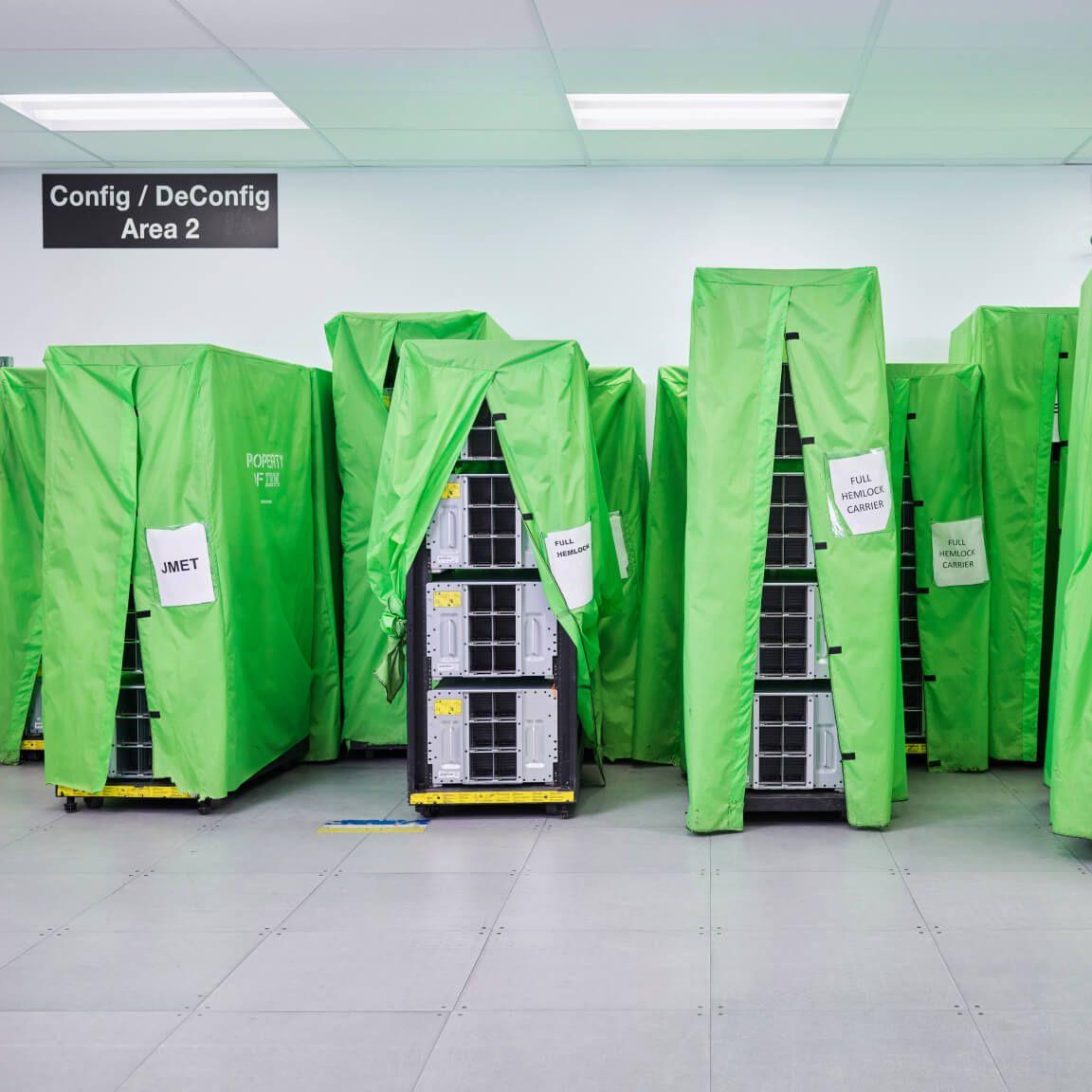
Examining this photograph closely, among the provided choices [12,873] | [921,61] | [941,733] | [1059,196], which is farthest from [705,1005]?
[1059,196]

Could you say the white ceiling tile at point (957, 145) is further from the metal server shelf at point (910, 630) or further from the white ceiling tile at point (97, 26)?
the white ceiling tile at point (97, 26)

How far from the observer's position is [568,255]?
261 inches

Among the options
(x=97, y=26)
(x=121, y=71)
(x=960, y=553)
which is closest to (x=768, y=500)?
(x=960, y=553)

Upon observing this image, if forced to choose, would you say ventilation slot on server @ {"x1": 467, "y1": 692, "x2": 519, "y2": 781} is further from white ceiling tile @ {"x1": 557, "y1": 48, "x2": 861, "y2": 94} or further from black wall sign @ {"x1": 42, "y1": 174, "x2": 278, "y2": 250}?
black wall sign @ {"x1": 42, "y1": 174, "x2": 278, "y2": 250}

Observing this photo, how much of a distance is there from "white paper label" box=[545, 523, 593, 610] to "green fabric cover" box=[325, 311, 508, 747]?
1.29 metres

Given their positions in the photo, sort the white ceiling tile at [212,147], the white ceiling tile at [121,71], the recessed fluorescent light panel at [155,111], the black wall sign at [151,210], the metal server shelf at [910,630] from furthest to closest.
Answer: the black wall sign at [151,210], the white ceiling tile at [212,147], the recessed fluorescent light panel at [155,111], the metal server shelf at [910,630], the white ceiling tile at [121,71]

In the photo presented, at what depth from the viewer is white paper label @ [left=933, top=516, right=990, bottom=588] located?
557 cm

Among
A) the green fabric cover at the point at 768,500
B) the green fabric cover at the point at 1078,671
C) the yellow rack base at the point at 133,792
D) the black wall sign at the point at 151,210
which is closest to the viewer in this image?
the green fabric cover at the point at 1078,671

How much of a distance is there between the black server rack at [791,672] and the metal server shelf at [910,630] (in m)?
1.11

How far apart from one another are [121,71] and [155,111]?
20.5 inches

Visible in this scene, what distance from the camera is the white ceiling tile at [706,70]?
204 inches

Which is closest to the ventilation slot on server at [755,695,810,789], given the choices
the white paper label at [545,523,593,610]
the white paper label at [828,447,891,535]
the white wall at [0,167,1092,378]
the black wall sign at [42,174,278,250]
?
the white paper label at [828,447,891,535]

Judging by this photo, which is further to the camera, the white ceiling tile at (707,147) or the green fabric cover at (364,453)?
the white ceiling tile at (707,147)

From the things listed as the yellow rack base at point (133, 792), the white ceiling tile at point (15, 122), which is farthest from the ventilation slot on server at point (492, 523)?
the white ceiling tile at point (15, 122)
